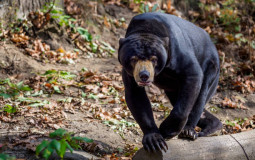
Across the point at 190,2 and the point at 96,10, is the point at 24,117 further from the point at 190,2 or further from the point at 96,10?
the point at 190,2

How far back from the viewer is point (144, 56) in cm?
371

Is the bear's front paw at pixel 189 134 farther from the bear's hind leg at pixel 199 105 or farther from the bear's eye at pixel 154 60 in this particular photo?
the bear's eye at pixel 154 60

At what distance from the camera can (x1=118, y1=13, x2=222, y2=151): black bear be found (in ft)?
12.3

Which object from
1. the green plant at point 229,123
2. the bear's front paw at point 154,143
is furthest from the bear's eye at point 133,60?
the green plant at point 229,123

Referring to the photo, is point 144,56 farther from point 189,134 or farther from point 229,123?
point 229,123

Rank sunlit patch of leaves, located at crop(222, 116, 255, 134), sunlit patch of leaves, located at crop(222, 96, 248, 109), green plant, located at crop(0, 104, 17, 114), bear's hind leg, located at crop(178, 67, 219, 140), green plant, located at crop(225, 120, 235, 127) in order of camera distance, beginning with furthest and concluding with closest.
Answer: sunlit patch of leaves, located at crop(222, 96, 248, 109) < green plant, located at crop(225, 120, 235, 127) < sunlit patch of leaves, located at crop(222, 116, 255, 134) < green plant, located at crop(0, 104, 17, 114) < bear's hind leg, located at crop(178, 67, 219, 140)

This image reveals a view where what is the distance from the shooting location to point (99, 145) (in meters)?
4.40

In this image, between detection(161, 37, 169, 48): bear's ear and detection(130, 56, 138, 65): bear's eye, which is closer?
detection(130, 56, 138, 65): bear's eye

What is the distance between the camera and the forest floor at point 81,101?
4.54 m

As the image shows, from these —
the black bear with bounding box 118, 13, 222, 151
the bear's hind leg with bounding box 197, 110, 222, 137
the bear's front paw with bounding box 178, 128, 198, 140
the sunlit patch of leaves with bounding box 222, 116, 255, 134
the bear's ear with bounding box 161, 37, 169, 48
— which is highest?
the bear's ear with bounding box 161, 37, 169, 48

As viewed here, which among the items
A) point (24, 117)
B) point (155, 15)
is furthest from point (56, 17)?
point (155, 15)

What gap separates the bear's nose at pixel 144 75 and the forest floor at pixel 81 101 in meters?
1.10

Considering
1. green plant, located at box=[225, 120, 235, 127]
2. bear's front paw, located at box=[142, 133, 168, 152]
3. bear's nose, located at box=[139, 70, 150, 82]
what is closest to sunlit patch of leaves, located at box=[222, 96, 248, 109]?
green plant, located at box=[225, 120, 235, 127]

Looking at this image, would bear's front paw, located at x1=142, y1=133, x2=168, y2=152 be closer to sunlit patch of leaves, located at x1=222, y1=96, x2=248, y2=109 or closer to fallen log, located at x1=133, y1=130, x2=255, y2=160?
fallen log, located at x1=133, y1=130, x2=255, y2=160
